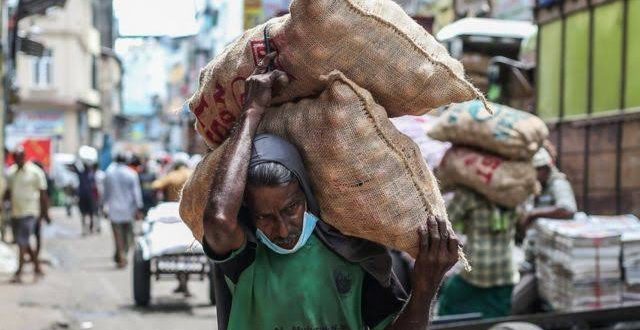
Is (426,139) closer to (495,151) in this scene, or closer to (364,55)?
(495,151)

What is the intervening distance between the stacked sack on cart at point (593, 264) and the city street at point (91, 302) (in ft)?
11.8

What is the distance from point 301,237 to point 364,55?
0.51 meters

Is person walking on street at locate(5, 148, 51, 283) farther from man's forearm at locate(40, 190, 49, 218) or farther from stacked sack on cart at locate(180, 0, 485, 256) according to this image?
stacked sack on cart at locate(180, 0, 485, 256)

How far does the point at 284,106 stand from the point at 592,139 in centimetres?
1088

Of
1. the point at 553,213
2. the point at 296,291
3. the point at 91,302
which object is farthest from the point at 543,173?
the point at 91,302

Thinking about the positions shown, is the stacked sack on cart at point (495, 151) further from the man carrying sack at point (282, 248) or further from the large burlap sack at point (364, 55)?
the man carrying sack at point (282, 248)

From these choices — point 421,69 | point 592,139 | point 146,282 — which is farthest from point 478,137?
point 592,139

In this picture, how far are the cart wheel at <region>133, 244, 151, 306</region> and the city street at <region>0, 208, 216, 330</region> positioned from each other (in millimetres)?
165

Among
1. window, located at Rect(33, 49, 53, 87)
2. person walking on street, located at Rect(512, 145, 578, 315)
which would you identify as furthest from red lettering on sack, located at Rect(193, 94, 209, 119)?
window, located at Rect(33, 49, 53, 87)

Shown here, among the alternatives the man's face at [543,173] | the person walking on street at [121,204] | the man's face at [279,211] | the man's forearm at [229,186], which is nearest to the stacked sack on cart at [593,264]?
the man's face at [543,173]

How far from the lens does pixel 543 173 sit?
6531 mm

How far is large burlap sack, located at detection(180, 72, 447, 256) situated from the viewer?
2260 mm

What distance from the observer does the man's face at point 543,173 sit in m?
6.47

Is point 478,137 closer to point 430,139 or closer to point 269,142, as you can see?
point 430,139
